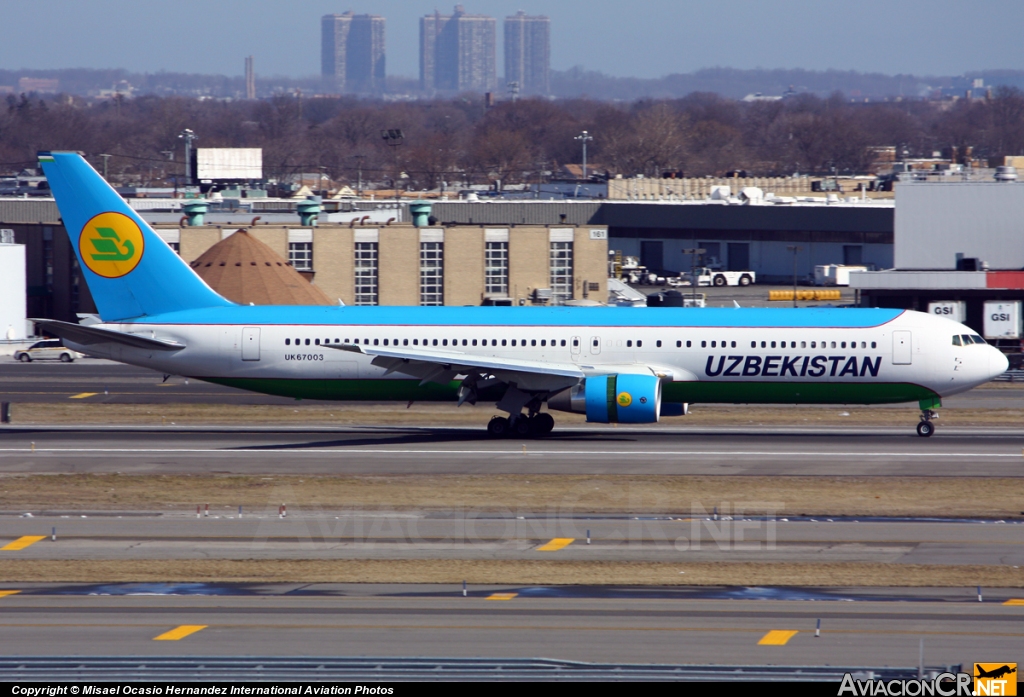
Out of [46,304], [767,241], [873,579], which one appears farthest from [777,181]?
[873,579]

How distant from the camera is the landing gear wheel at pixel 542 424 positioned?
42.3 m

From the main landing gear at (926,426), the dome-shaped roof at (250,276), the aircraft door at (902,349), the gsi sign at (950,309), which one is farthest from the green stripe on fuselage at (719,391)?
the gsi sign at (950,309)

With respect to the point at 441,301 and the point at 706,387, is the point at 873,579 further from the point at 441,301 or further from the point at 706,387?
the point at 441,301

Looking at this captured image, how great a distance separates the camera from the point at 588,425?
45.9 metres

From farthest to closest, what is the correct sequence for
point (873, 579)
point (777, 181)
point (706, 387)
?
point (777, 181) < point (706, 387) < point (873, 579)

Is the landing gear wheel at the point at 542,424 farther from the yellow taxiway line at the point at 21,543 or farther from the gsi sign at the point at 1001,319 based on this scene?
the gsi sign at the point at 1001,319

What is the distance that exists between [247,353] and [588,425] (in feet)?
41.8

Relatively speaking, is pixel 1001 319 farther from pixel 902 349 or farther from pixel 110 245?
pixel 110 245

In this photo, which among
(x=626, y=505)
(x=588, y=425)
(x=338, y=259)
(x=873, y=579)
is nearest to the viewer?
(x=873, y=579)

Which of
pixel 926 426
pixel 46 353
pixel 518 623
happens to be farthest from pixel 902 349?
pixel 46 353

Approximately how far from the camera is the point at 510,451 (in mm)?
39094

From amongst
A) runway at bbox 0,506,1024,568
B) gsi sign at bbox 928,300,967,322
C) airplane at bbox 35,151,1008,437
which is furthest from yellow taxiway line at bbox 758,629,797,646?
gsi sign at bbox 928,300,967,322

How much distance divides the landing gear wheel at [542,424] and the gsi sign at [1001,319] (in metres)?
37.1

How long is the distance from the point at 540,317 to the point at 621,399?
486 centimetres
